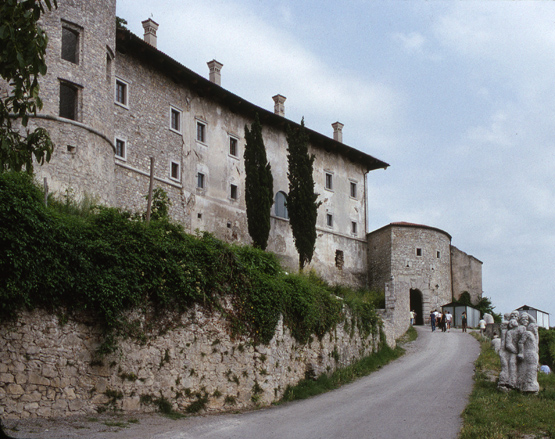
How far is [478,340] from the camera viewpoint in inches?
1224

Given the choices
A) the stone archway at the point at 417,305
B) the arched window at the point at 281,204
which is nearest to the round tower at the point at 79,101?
the arched window at the point at 281,204

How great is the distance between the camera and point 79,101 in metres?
24.8

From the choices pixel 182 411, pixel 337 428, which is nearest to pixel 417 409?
pixel 337 428

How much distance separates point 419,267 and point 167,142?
20.1 meters

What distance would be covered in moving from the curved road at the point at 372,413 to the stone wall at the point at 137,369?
833 millimetres

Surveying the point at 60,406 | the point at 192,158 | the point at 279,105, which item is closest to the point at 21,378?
the point at 60,406

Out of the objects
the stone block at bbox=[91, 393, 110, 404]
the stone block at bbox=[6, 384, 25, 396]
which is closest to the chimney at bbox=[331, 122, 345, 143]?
the stone block at bbox=[91, 393, 110, 404]

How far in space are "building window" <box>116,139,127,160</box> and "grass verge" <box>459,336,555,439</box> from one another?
18.5 meters

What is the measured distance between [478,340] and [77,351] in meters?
22.9

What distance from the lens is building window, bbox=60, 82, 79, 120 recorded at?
24.7 meters

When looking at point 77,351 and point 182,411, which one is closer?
point 77,351

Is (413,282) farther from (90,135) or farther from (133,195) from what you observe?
(90,135)

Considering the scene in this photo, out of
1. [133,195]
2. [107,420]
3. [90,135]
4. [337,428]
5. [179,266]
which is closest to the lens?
[107,420]

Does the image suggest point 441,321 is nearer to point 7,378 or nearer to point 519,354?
point 519,354
